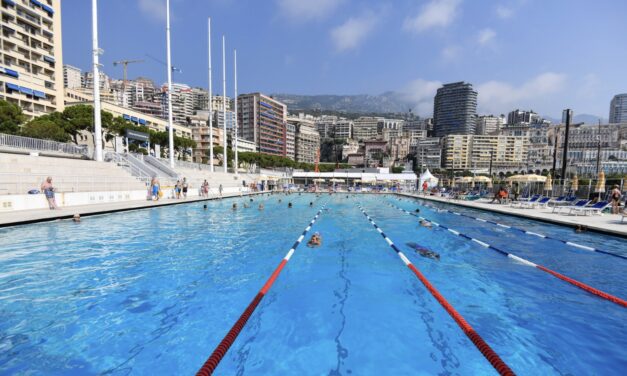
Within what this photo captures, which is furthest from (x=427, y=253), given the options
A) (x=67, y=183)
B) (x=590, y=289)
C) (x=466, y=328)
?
(x=67, y=183)

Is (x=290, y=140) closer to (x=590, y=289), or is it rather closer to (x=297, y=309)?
Result: (x=590, y=289)

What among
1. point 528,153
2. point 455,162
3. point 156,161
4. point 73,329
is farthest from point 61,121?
point 528,153

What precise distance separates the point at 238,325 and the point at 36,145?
26.0 meters

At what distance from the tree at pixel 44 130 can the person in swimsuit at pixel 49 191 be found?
2652 centimetres

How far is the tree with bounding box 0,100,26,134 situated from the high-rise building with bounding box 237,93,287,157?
101560mm

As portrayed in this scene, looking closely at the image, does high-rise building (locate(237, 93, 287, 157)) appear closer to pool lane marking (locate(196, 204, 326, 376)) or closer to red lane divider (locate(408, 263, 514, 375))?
pool lane marking (locate(196, 204, 326, 376))

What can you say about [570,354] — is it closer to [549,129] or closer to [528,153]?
[528,153]

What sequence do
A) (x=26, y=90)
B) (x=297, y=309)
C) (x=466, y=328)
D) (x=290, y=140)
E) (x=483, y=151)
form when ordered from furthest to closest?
1. (x=290, y=140)
2. (x=483, y=151)
3. (x=26, y=90)
4. (x=297, y=309)
5. (x=466, y=328)

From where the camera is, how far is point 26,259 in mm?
7434

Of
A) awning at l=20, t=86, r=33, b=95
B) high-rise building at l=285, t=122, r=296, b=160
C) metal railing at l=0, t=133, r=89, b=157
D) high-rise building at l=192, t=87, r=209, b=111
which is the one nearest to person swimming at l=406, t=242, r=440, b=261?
metal railing at l=0, t=133, r=89, b=157

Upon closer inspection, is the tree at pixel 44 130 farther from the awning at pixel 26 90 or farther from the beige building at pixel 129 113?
the beige building at pixel 129 113

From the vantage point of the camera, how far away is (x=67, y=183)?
17844mm

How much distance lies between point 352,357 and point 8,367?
404 centimetres

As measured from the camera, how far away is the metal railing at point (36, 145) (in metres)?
19.5
